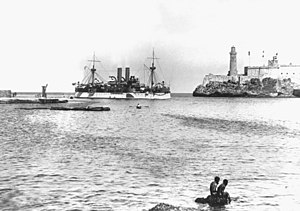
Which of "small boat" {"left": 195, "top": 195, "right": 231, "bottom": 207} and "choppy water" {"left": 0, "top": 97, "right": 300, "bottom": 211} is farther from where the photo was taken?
"choppy water" {"left": 0, "top": 97, "right": 300, "bottom": 211}

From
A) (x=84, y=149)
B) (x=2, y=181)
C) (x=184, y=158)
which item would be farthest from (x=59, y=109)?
(x=2, y=181)

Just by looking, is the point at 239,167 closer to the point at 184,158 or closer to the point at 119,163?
the point at 184,158

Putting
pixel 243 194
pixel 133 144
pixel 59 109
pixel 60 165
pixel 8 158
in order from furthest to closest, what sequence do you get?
pixel 59 109
pixel 133 144
pixel 8 158
pixel 60 165
pixel 243 194

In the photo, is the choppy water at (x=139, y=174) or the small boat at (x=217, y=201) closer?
the small boat at (x=217, y=201)

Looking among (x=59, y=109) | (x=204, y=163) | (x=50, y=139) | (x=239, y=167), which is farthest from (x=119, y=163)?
(x=59, y=109)

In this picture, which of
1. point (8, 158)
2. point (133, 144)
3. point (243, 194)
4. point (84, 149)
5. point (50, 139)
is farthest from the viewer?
point (50, 139)

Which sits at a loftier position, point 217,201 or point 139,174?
point 217,201

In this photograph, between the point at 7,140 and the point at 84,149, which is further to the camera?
the point at 7,140

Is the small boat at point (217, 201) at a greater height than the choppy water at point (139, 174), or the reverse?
the small boat at point (217, 201)

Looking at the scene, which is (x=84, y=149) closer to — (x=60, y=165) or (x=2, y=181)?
(x=60, y=165)

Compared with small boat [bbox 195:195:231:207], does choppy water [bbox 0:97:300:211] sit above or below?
below

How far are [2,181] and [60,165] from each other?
19.1 ft

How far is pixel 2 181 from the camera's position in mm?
23094

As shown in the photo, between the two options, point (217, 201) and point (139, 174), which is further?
point (139, 174)
